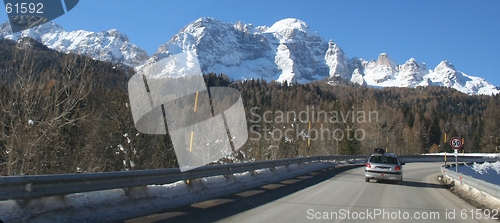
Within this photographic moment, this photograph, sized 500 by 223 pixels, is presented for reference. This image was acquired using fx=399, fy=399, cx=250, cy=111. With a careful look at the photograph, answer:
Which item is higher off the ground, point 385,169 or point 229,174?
point 229,174

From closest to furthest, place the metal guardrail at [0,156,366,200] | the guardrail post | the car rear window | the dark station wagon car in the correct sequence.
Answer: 1. the metal guardrail at [0,156,366,200]
2. the guardrail post
3. the dark station wagon car
4. the car rear window

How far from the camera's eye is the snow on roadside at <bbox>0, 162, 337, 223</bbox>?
7.04m

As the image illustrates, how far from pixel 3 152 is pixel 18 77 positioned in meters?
3.33

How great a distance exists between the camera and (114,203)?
8938mm

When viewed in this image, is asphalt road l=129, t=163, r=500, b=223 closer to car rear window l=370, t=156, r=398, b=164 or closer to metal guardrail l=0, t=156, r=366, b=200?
metal guardrail l=0, t=156, r=366, b=200

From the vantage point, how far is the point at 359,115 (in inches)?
3061

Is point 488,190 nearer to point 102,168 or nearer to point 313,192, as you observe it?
point 313,192

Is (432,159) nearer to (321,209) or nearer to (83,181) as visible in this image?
(321,209)

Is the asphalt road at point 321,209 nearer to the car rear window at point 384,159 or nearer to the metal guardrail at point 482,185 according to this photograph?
the metal guardrail at point 482,185

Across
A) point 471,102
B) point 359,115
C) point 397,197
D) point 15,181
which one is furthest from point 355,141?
point 471,102

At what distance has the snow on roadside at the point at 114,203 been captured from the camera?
23.1ft

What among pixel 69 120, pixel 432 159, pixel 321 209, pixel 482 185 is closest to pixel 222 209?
pixel 321 209

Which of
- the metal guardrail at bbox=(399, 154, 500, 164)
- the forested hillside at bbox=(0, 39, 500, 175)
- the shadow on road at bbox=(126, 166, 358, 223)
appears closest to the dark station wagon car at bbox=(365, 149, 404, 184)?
the shadow on road at bbox=(126, 166, 358, 223)

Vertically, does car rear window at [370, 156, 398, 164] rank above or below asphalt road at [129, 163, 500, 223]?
above
